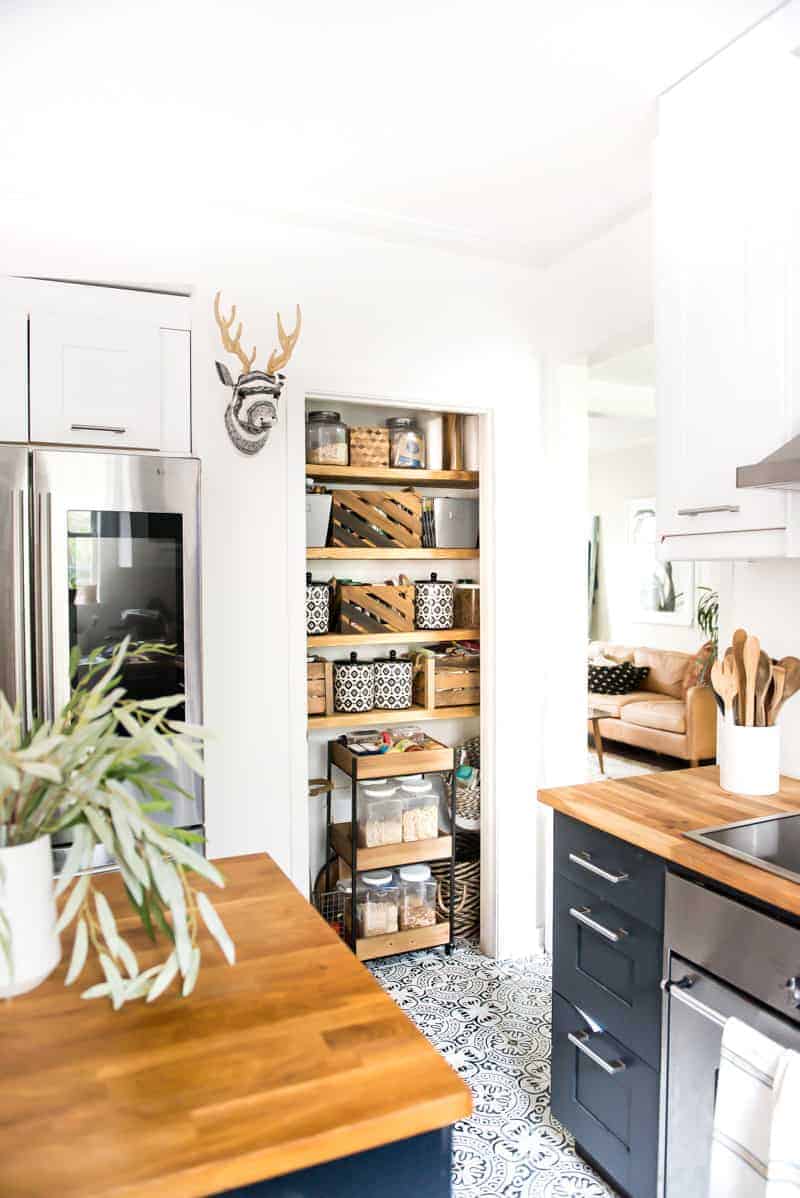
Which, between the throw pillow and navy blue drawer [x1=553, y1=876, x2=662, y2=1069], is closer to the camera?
navy blue drawer [x1=553, y1=876, x2=662, y2=1069]

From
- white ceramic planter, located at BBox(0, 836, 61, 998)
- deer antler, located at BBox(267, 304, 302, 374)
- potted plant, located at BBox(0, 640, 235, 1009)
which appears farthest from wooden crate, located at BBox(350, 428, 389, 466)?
white ceramic planter, located at BBox(0, 836, 61, 998)

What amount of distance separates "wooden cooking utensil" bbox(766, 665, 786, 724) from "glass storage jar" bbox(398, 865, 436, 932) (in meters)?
1.63

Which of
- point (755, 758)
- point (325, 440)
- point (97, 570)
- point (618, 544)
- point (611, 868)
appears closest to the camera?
point (611, 868)

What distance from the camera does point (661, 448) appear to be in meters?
2.17

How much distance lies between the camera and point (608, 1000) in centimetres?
193

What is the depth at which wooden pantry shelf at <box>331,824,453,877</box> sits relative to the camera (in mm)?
3137

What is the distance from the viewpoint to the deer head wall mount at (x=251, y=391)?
101 inches

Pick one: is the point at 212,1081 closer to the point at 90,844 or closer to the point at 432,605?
the point at 90,844

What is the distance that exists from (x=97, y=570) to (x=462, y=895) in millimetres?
2099

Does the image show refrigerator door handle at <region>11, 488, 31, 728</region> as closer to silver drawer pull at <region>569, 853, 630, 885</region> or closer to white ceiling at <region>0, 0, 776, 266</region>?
white ceiling at <region>0, 0, 776, 266</region>

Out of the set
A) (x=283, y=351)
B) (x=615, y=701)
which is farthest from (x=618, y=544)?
(x=283, y=351)

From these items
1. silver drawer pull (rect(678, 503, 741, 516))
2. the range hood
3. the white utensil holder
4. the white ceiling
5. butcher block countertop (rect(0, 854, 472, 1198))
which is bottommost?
butcher block countertop (rect(0, 854, 472, 1198))

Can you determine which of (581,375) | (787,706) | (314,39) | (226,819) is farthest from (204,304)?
(787,706)

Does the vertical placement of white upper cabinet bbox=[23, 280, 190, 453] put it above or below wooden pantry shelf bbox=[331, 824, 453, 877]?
above
